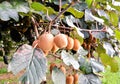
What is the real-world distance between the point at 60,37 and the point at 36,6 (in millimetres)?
142

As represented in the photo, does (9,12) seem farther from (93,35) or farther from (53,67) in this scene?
(93,35)

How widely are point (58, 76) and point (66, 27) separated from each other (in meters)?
0.14

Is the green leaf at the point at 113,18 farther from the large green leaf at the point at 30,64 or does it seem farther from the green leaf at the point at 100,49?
the large green leaf at the point at 30,64

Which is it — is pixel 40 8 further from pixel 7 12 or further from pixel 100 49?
pixel 100 49

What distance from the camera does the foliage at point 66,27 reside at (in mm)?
700

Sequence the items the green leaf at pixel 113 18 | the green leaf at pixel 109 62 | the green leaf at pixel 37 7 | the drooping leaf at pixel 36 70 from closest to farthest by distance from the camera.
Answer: the drooping leaf at pixel 36 70 < the green leaf at pixel 37 7 < the green leaf at pixel 109 62 < the green leaf at pixel 113 18

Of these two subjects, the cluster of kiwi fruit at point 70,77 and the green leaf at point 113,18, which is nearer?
the cluster of kiwi fruit at point 70,77

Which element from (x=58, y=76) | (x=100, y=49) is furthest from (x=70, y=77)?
(x=100, y=49)

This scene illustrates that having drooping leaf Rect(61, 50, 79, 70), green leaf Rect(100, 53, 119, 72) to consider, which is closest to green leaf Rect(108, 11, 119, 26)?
green leaf Rect(100, 53, 119, 72)

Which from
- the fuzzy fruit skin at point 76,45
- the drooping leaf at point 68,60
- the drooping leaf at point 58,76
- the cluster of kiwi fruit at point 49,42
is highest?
the cluster of kiwi fruit at point 49,42

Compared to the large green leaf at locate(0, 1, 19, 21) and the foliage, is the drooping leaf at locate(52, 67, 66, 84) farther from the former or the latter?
the large green leaf at locate(0, 1, 19, 21)

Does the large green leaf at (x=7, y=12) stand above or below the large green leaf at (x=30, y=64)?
above

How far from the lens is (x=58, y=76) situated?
0.83 m

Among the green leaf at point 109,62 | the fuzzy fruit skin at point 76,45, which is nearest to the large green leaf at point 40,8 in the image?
the fuzzy fruit skin at point 76,45
